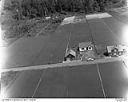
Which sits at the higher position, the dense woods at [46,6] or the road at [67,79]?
the dense woods at [46,6]

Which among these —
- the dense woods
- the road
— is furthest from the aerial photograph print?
the dense woods

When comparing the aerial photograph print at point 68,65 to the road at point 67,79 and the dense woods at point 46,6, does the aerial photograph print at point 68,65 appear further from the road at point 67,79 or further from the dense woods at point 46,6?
the dense woods at point 46,6

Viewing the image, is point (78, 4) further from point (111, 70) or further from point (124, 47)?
point (111, 70)

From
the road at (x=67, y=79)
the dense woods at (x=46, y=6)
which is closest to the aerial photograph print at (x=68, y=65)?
the road at (x=67, y=79)

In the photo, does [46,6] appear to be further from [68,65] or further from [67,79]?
[67,79]

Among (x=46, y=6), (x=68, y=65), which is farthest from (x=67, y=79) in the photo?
(x=46, y=6)

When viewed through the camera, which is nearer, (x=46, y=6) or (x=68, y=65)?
(x=68, y=65)

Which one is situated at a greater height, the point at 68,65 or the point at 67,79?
the point at 68,65

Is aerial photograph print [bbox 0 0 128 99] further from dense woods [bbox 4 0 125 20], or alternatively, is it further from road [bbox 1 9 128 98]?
dense woods [bbox 4 0 125 20]

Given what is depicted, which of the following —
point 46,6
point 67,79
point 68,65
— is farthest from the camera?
point 46,6

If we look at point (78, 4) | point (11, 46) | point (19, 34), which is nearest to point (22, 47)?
point (11, 46)
